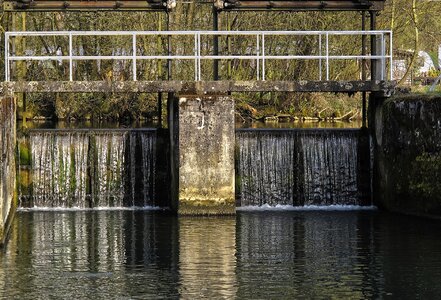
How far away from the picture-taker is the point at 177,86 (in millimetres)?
26969

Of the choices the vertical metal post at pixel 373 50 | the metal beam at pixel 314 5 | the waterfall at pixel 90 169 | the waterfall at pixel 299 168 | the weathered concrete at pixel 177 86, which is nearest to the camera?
the weathered concrete at pixel 177 86

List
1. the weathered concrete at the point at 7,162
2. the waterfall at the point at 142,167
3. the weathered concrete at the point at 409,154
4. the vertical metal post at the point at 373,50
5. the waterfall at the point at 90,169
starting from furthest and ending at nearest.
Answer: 1. the vertical metal post at the point at 373,50
2. the waterfall at the point at 142,167
3. the waterfall at the point at 90,169
4. the weathered concrete at the point at 409,154
5. the weathered concrete at the point at 7,162

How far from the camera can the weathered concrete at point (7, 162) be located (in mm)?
22297

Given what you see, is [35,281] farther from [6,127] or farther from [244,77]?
[244,77]

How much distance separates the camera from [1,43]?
137 ft

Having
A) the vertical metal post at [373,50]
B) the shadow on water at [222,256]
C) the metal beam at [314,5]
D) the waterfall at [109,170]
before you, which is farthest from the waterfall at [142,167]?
the vertical metal post at [373,50]

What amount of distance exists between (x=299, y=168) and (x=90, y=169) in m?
5.10

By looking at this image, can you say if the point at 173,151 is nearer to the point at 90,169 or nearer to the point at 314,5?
the point at 90,169

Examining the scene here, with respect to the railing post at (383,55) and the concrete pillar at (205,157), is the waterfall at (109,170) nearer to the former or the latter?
the concrete pillar at (205,157)

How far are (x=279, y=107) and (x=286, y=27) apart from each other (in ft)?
11.5

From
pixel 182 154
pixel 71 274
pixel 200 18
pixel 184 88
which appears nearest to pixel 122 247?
pixel 71 274

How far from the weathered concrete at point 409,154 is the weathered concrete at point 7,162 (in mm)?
8675

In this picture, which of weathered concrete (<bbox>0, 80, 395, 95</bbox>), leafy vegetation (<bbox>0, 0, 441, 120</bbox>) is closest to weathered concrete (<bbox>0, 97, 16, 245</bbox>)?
weathered concrete (<bbox>0, 80, 395, 95</bbox>)

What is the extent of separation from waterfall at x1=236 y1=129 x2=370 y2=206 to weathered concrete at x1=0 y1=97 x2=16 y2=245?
5.40m
